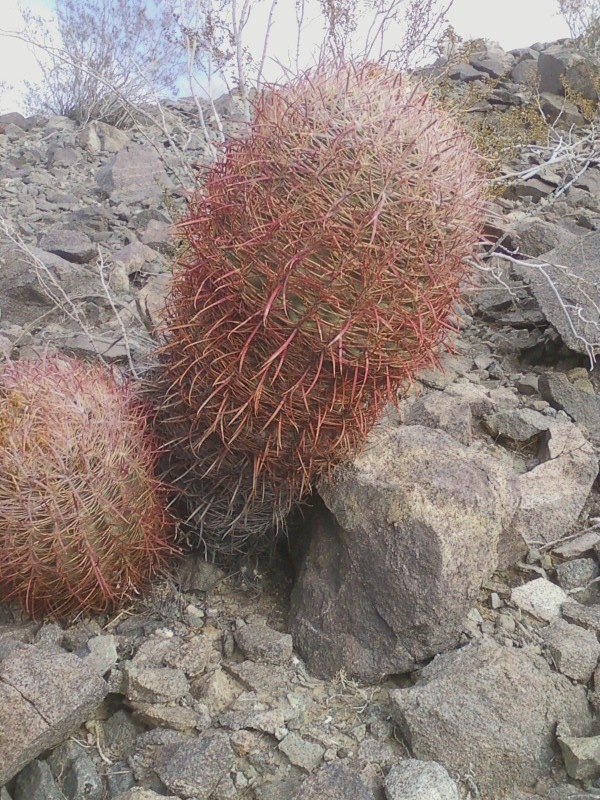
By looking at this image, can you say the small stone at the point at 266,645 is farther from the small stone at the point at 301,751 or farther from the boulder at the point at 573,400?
the boulder at the point at 573,400

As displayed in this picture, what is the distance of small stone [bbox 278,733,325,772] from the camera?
2.36 m

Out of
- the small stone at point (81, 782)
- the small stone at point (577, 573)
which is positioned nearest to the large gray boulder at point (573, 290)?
the small stone at point (577, 573)

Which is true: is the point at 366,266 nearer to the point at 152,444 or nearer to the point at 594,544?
the point at 152,444

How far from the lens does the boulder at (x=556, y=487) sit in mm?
3342

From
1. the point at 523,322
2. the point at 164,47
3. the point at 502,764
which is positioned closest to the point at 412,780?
the point at 502,764

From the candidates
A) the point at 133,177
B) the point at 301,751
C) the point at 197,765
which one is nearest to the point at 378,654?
the point at 301,751

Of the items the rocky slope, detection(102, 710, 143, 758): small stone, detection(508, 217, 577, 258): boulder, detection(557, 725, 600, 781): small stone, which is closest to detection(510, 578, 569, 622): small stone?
the rocky slope

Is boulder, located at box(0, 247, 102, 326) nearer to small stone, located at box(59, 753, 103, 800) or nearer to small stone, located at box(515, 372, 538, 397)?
Answer: small stone, located at box(515, 372, 538, 397)

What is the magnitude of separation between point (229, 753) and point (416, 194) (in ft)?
5.13

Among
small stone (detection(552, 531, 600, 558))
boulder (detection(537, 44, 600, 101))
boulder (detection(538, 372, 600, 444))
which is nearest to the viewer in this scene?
small stone (detection(552, 531, 600, 558))

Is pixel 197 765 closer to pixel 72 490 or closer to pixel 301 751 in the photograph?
pixel 301 751

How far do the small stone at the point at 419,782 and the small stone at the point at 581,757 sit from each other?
32cm

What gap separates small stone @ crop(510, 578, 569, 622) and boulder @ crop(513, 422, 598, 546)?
227 millimetres

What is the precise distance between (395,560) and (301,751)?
639 mm
